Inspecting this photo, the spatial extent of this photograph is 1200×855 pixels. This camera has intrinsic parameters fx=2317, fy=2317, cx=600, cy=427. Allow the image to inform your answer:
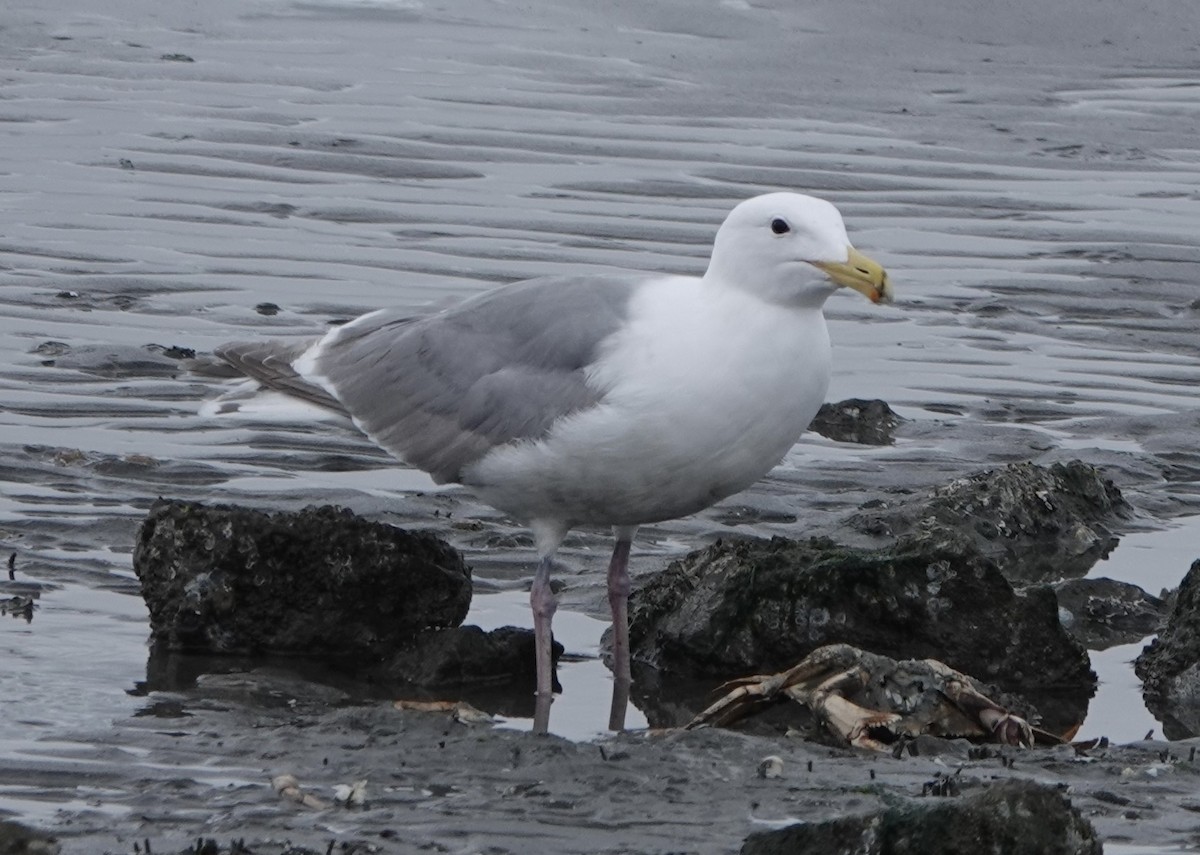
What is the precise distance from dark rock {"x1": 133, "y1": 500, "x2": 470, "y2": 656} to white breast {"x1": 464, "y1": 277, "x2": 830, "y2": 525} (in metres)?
0.61

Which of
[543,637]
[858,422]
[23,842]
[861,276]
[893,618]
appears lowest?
[23,842]

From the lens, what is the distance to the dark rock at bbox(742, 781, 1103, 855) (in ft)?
16.4

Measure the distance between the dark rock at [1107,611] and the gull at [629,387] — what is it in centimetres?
148

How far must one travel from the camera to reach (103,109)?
15.9 meters

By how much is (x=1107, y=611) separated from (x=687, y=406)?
207 centimetres

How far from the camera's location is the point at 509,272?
488 inches

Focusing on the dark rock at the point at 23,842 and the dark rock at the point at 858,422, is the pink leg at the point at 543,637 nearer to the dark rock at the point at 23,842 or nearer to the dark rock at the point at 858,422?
the dark rock at the point at 23,842

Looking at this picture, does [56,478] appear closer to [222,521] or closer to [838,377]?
[222,521]

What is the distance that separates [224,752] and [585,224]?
302 inches

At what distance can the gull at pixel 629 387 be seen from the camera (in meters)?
6.94

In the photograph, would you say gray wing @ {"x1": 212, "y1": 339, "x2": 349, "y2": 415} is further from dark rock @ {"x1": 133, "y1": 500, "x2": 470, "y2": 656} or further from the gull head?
the gull head

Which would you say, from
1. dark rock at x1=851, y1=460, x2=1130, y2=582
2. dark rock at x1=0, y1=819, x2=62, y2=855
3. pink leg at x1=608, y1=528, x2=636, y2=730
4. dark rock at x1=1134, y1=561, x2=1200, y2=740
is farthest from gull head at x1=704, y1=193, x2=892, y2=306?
dark rock at x1=0, y1=819, x2=62, y2=855

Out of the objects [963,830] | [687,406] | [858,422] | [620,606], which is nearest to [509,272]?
[858,422]

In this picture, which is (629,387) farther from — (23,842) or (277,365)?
(23,842)
